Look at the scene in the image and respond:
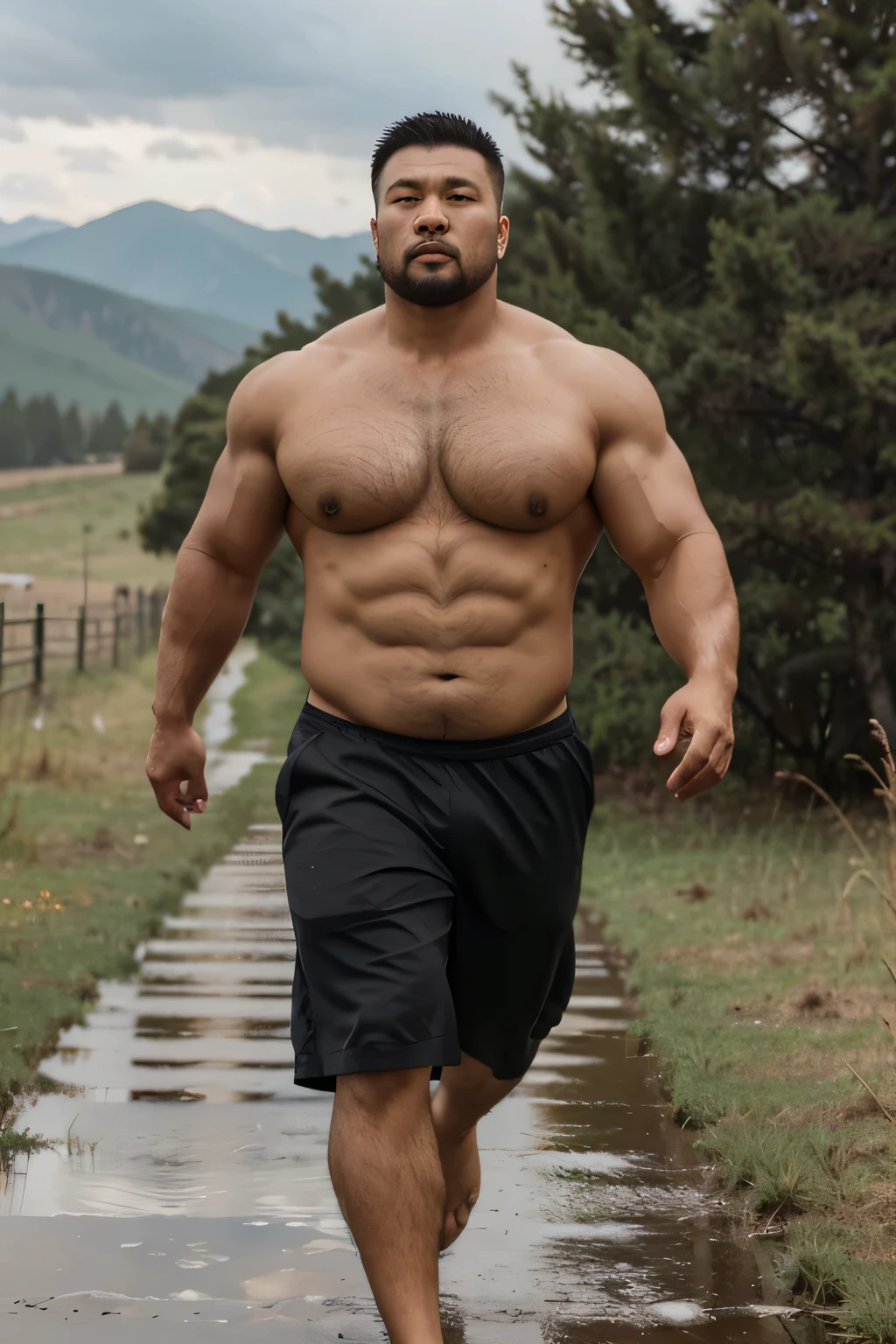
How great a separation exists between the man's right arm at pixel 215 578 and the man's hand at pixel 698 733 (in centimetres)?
102

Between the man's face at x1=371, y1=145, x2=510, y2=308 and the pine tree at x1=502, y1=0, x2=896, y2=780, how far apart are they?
6.48m

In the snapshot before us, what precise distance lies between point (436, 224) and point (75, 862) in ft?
21.7

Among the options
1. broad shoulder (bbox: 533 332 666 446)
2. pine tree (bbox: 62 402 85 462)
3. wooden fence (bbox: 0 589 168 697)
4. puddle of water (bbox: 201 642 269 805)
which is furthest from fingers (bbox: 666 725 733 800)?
pine tree (bbox: 62 402 85 462)

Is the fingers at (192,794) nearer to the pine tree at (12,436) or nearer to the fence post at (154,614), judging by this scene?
the fence post at (154,614)

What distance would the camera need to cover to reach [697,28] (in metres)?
11.6

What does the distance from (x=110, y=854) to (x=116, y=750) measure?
632 cm

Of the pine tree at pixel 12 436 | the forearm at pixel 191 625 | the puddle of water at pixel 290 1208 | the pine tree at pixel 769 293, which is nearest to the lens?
the puddle of water at pixel 290 1208

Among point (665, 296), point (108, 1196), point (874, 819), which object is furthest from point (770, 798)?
point (108, 1196)

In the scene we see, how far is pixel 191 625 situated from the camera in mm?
3996

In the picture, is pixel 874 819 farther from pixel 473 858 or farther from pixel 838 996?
pixel 473 858

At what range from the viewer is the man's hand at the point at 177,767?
4.00m

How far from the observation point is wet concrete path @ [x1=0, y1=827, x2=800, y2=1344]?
369 centimetres

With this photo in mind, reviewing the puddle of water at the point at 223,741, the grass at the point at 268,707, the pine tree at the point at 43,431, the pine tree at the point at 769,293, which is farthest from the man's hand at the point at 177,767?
the pine tree at the point at 43,431

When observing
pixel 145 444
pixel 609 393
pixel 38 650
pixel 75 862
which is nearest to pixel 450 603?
pixel 609 393
